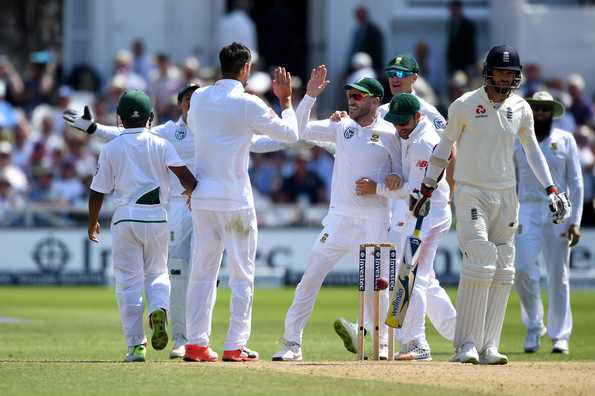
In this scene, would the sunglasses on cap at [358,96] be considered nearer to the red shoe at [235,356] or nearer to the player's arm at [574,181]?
the red shoe at [235,356]

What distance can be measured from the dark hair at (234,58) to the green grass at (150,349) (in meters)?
2.19

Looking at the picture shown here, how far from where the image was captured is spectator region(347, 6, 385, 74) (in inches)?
1092

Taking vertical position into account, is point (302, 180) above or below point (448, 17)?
below

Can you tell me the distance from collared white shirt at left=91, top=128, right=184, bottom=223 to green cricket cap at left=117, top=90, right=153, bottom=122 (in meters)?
0.12

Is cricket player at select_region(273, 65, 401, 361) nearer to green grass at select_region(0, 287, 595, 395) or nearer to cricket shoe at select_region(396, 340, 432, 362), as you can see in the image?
cricket shoe at select_region(396, 340, 432, 362)

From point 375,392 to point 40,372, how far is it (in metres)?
2.54

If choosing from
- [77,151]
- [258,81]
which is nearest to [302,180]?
[258,81]

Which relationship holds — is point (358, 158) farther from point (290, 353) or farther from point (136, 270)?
point (136, 270)

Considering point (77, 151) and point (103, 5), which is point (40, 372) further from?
point (103, 5)

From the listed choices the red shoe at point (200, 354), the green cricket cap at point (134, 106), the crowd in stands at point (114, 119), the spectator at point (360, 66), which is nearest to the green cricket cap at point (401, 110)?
the green cricket cap at point (134, 106)

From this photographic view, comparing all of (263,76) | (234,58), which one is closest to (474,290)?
(234,58)

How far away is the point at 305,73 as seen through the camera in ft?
101

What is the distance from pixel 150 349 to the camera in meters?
14.5

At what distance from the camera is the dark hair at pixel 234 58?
11773mm
